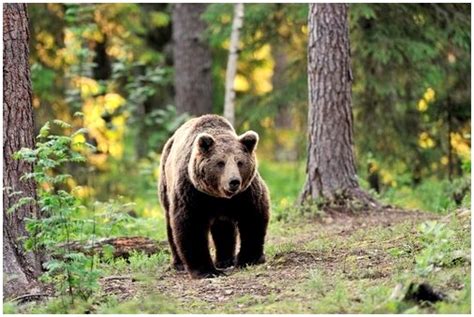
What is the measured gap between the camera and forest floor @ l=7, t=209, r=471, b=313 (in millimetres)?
6781

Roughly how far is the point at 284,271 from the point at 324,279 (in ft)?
2.67

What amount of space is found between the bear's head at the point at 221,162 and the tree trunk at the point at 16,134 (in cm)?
162

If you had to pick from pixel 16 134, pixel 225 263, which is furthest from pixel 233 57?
pixel 16 134

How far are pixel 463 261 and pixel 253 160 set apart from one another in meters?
2.39

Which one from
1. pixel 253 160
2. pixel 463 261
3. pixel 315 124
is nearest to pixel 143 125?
pixel 315 124

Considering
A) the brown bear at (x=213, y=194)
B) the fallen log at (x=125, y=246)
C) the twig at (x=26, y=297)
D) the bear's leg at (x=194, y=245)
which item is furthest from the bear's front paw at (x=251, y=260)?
the twig at (x=26, y=297)

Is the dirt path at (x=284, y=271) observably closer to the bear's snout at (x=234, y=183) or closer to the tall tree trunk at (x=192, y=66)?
the bear's snout at (x=234, y=183)

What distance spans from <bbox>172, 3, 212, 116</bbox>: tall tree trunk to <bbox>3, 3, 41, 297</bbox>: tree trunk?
11426 mm

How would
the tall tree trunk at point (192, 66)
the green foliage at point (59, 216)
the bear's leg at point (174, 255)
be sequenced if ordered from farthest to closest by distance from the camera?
the tall tree trunk at point (192, 66) → the bear's leg at point (174, 255) → the green foliage at point (59, 216)

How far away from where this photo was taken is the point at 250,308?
706 cm

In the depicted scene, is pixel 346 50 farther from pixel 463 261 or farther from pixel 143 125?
pixel 143 125

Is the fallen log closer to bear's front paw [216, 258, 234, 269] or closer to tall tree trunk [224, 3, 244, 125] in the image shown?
bear's front paw [216, 258, 234, 269]

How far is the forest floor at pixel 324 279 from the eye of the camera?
6.78m

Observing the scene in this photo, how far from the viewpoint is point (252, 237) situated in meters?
9.27
